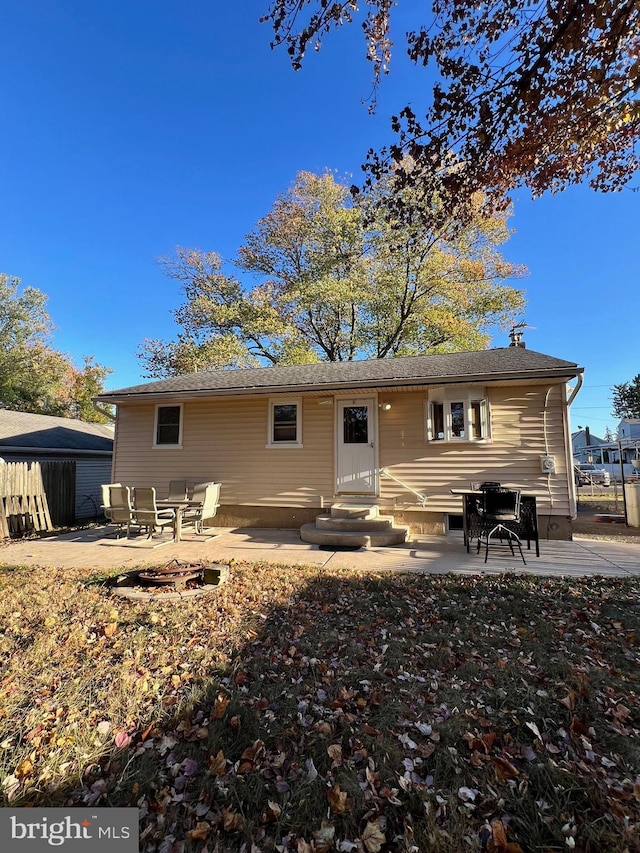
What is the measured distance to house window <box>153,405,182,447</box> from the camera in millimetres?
9992

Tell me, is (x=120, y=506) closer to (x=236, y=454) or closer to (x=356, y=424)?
(x=236, y=454)

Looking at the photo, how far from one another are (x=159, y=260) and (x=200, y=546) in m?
17.1

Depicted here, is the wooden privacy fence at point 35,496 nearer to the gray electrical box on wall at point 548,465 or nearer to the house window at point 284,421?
the house window at point 284,421

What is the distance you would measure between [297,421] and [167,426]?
3681 mm

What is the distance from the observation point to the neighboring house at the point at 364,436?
760 centimetres

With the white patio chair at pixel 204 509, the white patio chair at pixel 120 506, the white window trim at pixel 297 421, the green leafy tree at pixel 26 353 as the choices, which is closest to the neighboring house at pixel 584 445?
the white window trim at pixel 297 421

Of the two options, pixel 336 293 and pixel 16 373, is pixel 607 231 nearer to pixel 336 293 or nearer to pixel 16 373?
pixel 336 293

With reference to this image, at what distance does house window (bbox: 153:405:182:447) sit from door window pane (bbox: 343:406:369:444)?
14.6 ft

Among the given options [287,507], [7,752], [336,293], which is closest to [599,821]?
[7,752]

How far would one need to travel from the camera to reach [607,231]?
13.9 metres

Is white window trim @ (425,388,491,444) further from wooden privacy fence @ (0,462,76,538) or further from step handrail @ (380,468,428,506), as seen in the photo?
wooden privacy fence @ (0,462,76,538)

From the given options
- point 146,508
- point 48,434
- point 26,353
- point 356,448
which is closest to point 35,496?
point 146,508

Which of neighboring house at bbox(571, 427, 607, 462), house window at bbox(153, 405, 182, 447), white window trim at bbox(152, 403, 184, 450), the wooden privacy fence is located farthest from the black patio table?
the wooden privacy fence

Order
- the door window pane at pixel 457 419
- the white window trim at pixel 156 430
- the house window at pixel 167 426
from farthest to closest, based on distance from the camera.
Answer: the house window at pixel 167 426 → the white window trim at pixel 156 430 → the door window pane at pixel 457 419
